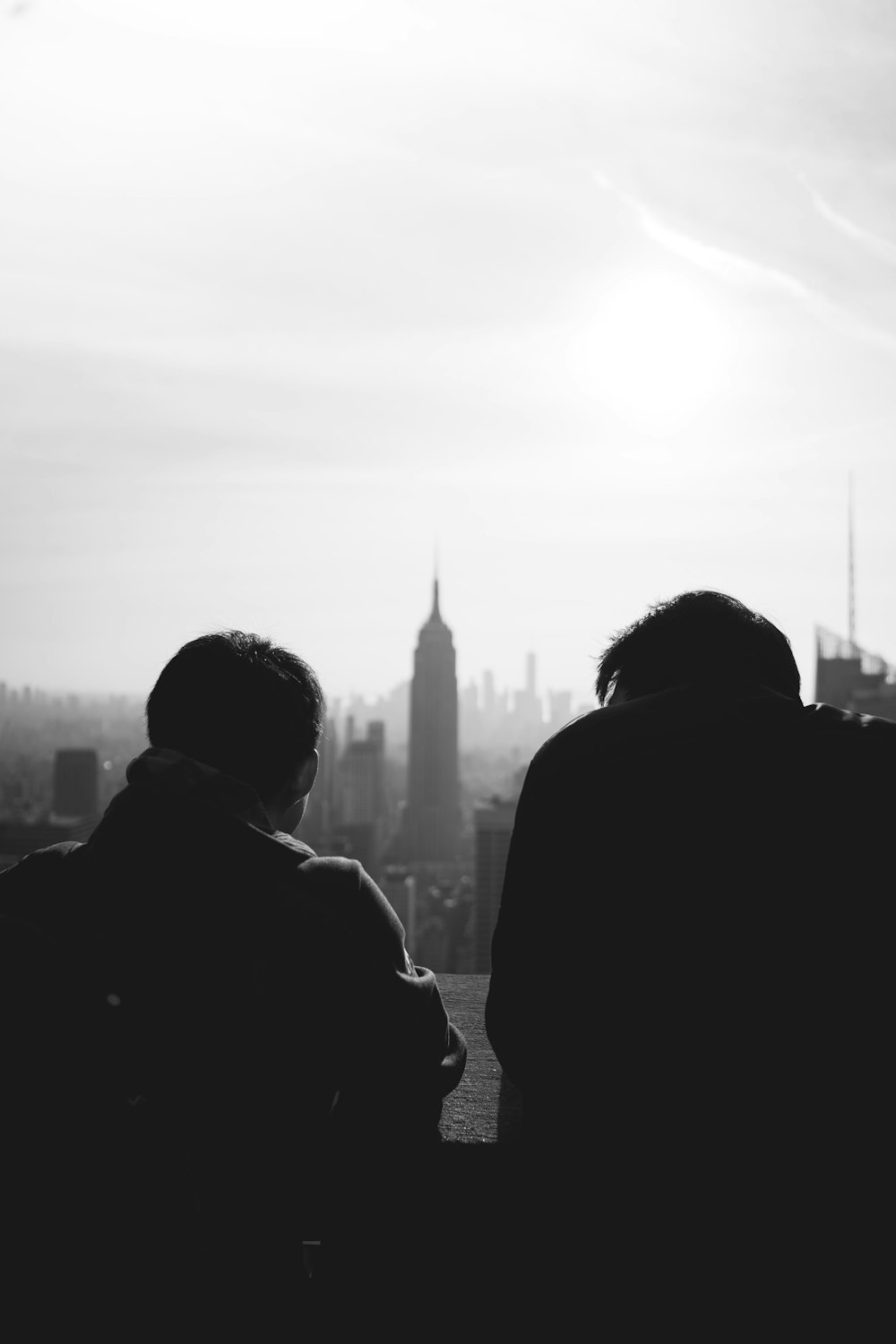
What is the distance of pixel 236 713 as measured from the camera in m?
1.38

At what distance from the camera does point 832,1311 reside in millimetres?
1085

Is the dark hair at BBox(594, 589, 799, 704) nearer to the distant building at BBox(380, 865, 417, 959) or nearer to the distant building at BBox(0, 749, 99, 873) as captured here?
the distant building at BBox(0, 749, 99, 873)

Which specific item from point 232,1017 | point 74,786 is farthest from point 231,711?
point 74,786

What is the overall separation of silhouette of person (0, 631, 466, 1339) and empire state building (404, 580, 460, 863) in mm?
48002

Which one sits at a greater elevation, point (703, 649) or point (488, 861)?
point (703, 649)

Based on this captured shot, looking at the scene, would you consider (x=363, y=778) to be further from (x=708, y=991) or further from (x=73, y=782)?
(x=708, y=991)

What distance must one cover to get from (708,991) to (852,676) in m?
25.1

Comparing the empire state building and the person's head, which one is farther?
the empire state building

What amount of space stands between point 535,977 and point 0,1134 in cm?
63

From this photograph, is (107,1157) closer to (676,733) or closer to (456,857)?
(676,733)

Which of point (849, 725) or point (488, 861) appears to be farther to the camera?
point (488, 861)

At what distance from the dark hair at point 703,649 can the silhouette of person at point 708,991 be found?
0.11 meters

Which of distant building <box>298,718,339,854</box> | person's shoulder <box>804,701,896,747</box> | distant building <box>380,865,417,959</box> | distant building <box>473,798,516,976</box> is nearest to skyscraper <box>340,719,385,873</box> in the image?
distant building <box>298,718,339,854</box>

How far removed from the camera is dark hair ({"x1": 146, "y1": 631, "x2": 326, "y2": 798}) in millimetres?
1374
